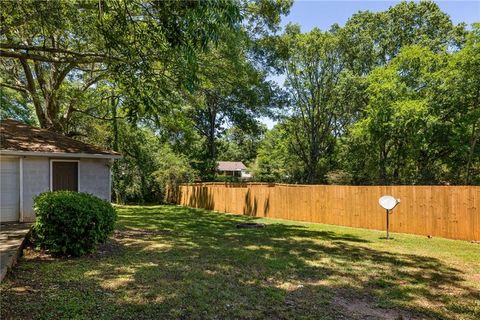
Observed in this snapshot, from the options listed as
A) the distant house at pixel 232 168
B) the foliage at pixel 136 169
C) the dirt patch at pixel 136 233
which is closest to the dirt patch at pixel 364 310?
the dirt patch at pixel 136 233

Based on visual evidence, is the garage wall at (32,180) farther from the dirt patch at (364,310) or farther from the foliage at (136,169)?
the dirt patch at (364,310)

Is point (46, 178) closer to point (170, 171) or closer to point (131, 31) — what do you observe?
point (131, 31)

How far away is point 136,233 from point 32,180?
4280 mm

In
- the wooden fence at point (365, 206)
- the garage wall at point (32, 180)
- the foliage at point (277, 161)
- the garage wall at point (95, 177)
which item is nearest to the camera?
the wooden fence at point (365, 206)

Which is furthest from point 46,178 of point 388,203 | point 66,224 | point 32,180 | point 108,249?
point 388,203

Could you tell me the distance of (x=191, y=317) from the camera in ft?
12.4

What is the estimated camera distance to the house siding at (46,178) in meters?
11.1

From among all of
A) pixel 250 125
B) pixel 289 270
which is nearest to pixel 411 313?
pixel 289 270

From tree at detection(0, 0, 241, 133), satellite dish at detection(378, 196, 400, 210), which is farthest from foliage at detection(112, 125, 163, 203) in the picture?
satellite dish at detection(378, 196, 400, 210)

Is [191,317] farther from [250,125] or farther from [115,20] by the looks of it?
[250,125]

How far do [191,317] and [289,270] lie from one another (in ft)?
8.40

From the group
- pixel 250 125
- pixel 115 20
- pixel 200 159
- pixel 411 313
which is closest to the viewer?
pixel 411 313

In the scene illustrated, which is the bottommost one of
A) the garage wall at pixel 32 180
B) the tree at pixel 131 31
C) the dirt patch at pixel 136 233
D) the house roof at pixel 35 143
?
the dirt patch at pixel 136 233

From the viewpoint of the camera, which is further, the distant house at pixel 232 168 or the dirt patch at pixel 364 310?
the distant house at pixel 232 168
